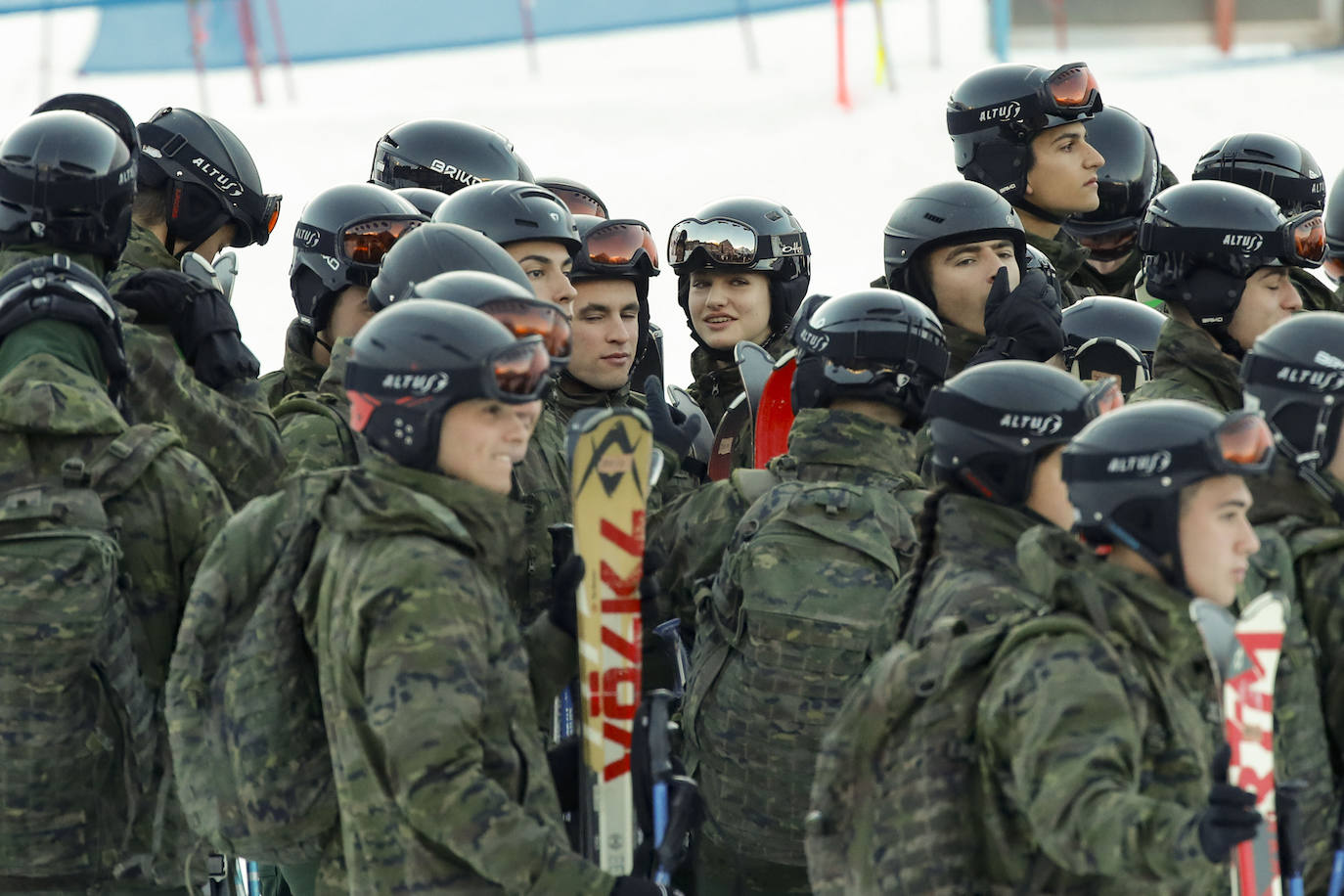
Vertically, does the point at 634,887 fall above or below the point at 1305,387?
below

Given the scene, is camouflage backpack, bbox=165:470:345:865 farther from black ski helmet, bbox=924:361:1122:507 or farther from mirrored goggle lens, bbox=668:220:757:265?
mirrored goggle lens, bbox=668:220:757:265

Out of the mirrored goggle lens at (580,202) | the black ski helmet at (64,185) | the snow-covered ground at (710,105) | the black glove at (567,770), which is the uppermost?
the black ski helmet at (64,185)

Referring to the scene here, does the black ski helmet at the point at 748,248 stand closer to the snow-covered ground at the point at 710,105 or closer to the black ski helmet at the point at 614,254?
the black ski helmet at the point at 614,254

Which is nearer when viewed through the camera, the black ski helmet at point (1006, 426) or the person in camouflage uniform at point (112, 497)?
the black ski helmet at point (1006, 426)

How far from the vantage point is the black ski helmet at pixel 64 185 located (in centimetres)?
489

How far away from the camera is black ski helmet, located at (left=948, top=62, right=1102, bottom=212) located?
706 centimetres

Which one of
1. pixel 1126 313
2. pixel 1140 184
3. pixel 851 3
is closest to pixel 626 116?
pixel 851 3

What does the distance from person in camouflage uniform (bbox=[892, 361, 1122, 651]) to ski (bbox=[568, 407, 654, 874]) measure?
1.73 feet

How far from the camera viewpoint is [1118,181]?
25.3 feet

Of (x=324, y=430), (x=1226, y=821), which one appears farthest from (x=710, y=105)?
(x=1226, y=821)

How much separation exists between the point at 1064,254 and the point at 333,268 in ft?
9.45

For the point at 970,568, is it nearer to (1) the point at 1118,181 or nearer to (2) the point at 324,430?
(2) the point at 324,430

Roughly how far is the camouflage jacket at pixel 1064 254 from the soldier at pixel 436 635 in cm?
379

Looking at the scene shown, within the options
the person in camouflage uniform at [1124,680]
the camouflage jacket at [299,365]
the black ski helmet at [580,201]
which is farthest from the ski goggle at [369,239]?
the person in camouflage uniform at [1124,680]
